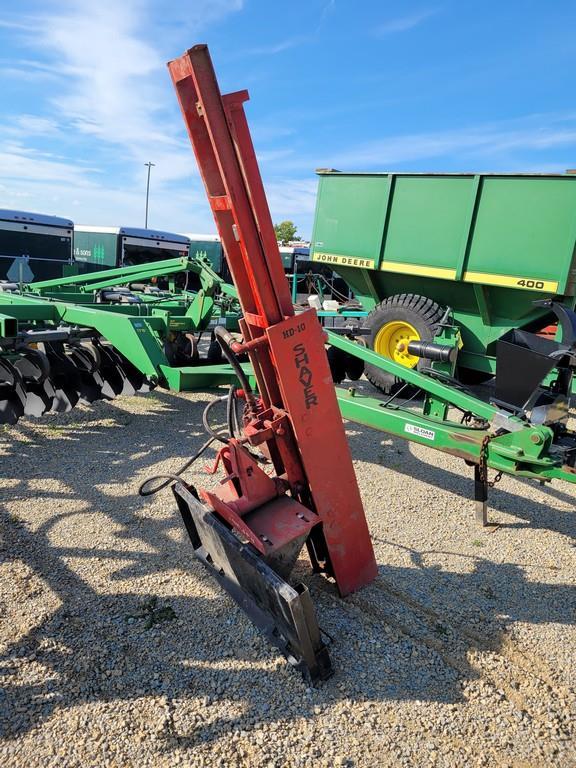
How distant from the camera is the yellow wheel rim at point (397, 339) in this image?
7.46 m

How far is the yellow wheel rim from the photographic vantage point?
Answer: 746 centimetres

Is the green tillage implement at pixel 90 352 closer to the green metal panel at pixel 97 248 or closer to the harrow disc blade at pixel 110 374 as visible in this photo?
the harrow disc blade at pixel 110 374

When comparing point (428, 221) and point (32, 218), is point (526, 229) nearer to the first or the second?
point (428, 221)

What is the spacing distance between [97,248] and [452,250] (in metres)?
12.5

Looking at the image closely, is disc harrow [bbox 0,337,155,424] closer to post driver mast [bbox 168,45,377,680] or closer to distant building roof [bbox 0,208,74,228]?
post driver mast [bbox 168,45,377,680]

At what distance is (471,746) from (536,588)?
1.28 metres

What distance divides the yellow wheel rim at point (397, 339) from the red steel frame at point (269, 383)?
495cm

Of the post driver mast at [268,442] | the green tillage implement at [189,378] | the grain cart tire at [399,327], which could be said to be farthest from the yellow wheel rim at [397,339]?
the post driver mast at [268,442]

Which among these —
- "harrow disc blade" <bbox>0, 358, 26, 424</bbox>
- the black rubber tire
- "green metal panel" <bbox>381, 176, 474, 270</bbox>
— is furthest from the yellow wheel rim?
"harrow disc blade" <bbox>0, 358, 26, 424</bbox>

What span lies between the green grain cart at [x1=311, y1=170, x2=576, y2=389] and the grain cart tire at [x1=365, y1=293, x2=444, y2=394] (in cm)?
1

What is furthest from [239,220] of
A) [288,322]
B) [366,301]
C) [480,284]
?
[366,301]

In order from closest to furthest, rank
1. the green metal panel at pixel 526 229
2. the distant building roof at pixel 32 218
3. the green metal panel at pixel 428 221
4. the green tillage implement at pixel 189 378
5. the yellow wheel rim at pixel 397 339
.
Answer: the green tillage implement at pixel 189 378 → the green metal panel at pixel 526 229 → the green metal panel at pixel 428 221 → the yellow wheel rim at pixel 397 339 → the distant building roof at pixel 32 218

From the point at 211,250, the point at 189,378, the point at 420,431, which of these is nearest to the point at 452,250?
the point at 189,378

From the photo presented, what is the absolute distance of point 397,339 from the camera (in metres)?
7.68
